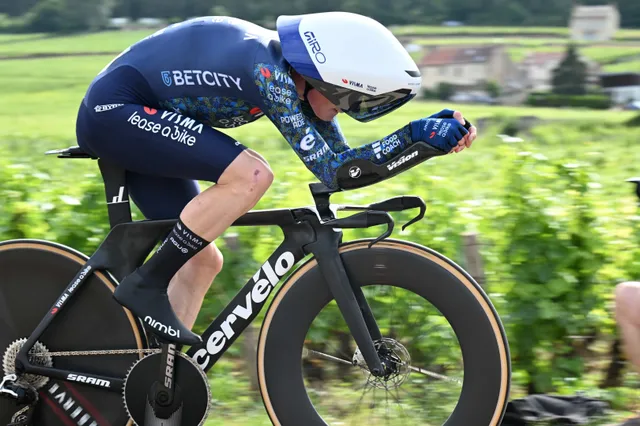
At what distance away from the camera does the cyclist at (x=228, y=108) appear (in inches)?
124

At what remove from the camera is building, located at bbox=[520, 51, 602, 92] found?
81.4 ft

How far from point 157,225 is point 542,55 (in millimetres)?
25236

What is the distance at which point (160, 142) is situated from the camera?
3307mm

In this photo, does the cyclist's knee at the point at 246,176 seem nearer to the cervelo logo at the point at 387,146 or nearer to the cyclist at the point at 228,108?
the cyclist at the point at 228,108

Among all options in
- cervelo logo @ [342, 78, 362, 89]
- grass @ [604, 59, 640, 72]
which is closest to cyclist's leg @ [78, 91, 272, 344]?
cervelo logo @ [342, 78, 362, 89]

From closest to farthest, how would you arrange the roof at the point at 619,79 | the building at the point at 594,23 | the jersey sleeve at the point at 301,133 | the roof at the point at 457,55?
1. the jersey sleeve at the point at 301,133
2. the roof at the point at 619,79
3. the roof at the point at 457,55
4. the building at the point at 594,23

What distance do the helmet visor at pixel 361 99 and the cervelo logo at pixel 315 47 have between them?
0.08 metres

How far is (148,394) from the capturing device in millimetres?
3535

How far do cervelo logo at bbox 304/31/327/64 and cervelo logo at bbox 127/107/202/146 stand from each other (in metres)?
0.49

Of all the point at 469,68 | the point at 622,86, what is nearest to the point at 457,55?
the point at 469,68

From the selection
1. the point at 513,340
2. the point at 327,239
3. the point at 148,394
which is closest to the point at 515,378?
the point at 513,340

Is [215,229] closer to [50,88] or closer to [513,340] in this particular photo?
[513,340]

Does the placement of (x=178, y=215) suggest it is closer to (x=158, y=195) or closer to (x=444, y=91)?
(x=158, y=195)

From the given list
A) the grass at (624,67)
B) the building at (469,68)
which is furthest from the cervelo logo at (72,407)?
the grass at (624,67)
